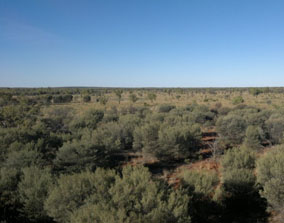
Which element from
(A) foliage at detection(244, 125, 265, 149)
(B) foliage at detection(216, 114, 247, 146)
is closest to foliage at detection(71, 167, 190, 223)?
(A) foliage at detection(244, 125, 265, 149)

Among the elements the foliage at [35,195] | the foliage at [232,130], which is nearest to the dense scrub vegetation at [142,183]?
the foliage at [35,195]

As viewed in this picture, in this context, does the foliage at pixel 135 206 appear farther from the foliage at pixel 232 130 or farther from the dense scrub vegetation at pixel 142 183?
the foliage at pixel 232 130

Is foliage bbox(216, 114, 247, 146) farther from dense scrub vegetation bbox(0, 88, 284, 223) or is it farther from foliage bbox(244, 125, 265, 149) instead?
dense scrub vegetation bbox(0, 88, 284, 223)

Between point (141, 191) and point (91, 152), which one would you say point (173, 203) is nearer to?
point (141, 191)

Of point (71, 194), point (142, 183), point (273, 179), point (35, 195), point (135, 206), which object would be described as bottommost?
point (35, 195)

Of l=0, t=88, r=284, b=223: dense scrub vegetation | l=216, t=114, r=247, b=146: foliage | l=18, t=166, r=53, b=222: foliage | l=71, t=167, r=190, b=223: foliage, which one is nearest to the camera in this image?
l=71, t=167, r=190, b=223: foliage

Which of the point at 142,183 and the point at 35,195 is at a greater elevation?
the point at 142,183

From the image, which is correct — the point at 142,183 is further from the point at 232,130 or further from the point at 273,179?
the point at 232,130

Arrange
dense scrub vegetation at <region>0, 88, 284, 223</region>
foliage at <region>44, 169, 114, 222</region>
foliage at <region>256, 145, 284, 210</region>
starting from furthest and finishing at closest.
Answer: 1. foliage at <region>256, 145, 284, 210</region>
2. foliage at <region>44, 169, 114, 222</region>
3. dense scrub vegetation at <region>0, 88, 284, 223</region>

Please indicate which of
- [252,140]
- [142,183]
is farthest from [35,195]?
[252,140]

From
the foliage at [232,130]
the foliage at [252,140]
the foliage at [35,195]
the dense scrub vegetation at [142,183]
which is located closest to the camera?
the dense scrub vegetation at [142,183]

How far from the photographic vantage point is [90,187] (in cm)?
859

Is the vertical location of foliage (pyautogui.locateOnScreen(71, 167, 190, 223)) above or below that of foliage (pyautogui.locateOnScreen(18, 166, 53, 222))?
above

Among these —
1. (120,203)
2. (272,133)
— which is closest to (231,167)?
(120,203)
